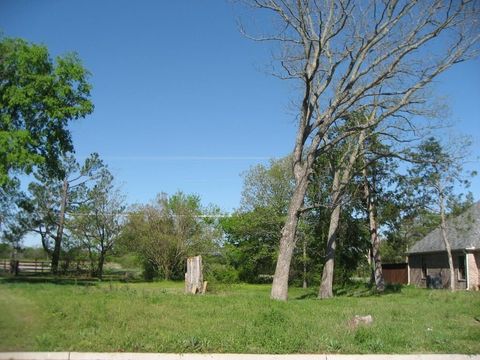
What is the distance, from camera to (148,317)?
11.6 m

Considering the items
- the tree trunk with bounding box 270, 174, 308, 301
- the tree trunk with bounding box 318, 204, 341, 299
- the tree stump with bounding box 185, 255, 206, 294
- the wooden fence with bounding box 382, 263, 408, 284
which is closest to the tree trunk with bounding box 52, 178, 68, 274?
the tree stump with bounding box 185, 255, 206, 294

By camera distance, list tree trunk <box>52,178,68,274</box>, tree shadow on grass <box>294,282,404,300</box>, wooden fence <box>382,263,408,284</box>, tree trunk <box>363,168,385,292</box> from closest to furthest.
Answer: tree shadow on grass <box>294,282,404,300</box>, tree trunk <box>363,168,385,292</box>, wooden fence <box>382,263,408,284</box>, tree trunk <box>52,178,68,274</box>

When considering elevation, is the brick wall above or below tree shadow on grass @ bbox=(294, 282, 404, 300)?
above

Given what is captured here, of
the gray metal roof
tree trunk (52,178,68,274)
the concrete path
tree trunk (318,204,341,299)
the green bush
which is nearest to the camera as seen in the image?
the concrete path

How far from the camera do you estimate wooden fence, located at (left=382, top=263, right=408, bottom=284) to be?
46875 millimetres

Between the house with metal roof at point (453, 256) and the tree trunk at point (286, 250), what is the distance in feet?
51.3

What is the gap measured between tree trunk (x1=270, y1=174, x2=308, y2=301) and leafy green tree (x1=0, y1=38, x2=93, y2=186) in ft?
40.6

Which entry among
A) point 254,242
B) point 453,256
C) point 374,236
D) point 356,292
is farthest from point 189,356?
point 254,242

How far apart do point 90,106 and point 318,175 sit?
1482 cm

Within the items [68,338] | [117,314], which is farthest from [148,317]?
→ [68,338]

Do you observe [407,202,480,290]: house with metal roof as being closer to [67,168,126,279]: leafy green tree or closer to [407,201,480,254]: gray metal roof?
[407,201,480,254]: gray metal roof

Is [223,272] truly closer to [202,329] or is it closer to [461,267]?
[461,267]

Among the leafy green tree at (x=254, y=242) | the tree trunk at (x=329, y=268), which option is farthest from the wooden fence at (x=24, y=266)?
the tree trunk at (x=329, y=268)

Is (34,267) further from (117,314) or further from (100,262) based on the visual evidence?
(117,314)
